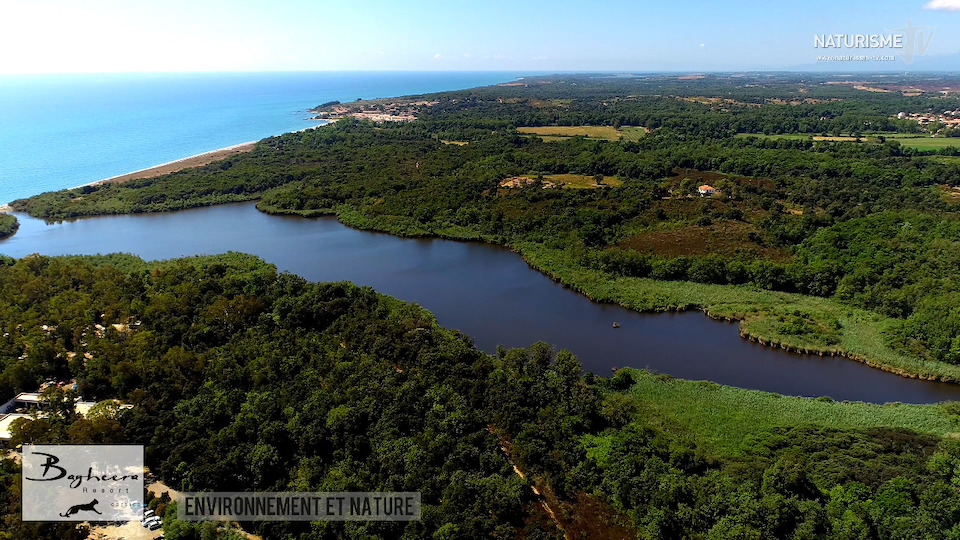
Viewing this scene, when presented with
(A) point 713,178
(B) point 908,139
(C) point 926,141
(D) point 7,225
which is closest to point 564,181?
(A) point 713,178

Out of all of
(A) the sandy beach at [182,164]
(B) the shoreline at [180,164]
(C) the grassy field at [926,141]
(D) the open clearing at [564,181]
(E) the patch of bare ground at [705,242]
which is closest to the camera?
(E) the patch of bare ground at [705,242]

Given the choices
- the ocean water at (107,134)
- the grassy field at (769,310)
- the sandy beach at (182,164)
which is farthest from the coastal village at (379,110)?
the grassy field at (769,310)

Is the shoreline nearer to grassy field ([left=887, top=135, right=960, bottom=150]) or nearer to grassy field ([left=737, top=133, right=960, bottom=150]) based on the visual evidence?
grassy field ([left=737, top=133, right=960, bottom=150])

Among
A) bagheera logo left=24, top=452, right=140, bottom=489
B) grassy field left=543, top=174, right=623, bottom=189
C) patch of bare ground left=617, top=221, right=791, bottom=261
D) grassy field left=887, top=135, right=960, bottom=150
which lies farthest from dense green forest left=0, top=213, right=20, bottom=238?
grassy field left=887, top=135, right=960, bottom=150

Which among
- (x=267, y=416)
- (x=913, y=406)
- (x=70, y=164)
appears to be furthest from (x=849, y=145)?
(x=70, y=164)

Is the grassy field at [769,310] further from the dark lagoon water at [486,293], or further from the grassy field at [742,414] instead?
the grassy field at [742,414]

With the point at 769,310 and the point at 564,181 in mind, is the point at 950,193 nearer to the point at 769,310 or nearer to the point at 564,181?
the point at 769,310
